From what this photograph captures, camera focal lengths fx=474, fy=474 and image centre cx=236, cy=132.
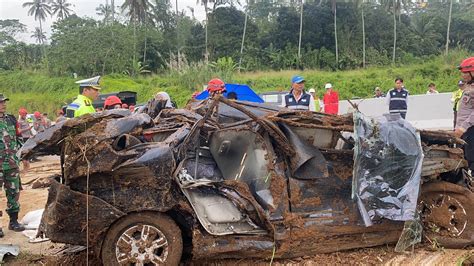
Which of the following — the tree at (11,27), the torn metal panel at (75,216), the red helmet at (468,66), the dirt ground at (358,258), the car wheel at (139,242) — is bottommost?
the dirt ground at (358,258)

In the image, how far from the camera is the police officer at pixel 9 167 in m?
6.23

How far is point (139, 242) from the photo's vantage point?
416cm

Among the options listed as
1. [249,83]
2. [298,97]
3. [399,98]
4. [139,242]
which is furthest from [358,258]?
[249,83]

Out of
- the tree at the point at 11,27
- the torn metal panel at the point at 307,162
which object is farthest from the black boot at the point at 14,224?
the tree at the point at 11,27

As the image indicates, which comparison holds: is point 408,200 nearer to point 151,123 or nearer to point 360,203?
point 360,203

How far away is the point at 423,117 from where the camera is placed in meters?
15.7

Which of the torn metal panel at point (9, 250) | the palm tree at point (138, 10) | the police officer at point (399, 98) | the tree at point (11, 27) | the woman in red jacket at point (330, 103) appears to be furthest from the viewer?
the tree at point (11, 27)

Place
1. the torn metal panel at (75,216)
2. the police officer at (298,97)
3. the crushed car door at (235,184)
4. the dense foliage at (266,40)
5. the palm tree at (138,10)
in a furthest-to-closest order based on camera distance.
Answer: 1. the palm tree at (138,10)
2. the dense foliage at (266,40)
3. the police officer at (298,97)
4. the crushed car door at (235,184)
5. the torn metal panel at (75,216)

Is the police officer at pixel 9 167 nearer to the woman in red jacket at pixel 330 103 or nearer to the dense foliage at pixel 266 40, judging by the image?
the woman in red jacket at pixel 330 103

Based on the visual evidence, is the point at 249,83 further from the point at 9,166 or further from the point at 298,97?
the point at 9,166

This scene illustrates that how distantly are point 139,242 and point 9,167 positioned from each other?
305 centimetres

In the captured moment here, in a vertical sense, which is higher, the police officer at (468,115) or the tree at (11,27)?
the tree at (11,27)

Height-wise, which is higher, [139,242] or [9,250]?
[139,242]

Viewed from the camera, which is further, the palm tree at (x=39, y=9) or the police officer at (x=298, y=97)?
the palm tree at (x=39, y=9)
